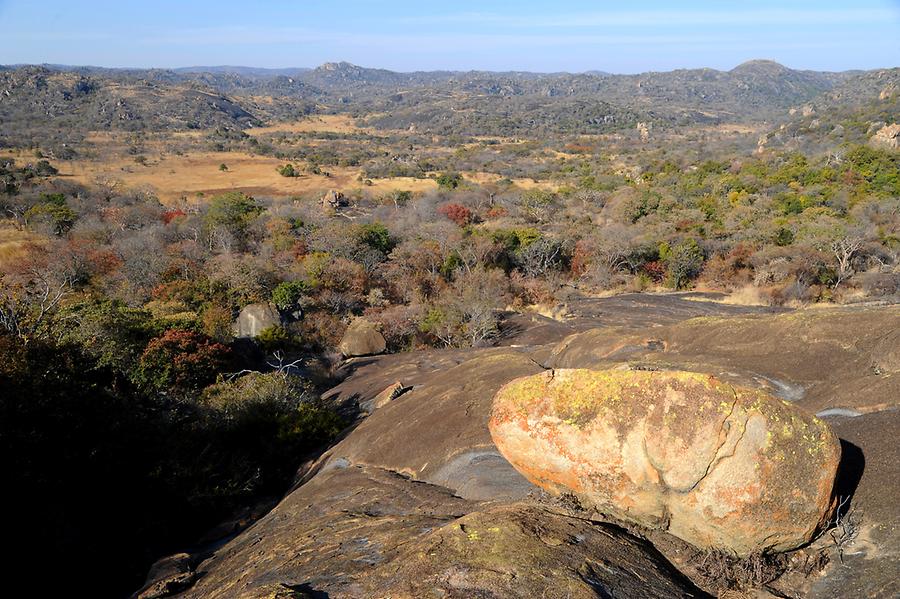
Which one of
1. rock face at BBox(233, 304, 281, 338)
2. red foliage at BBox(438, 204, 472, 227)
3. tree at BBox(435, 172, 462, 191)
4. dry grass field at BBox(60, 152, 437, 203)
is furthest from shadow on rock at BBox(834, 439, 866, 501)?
dry grass field at BBox(60, 152, 437, 203)

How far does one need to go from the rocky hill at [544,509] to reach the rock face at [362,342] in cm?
886

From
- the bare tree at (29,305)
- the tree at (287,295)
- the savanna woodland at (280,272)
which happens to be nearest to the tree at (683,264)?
the savanna woodland at (280,272)

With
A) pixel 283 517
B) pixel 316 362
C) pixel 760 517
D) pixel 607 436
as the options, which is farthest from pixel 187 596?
pixel 316 362

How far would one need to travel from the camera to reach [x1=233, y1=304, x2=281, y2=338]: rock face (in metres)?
20.7

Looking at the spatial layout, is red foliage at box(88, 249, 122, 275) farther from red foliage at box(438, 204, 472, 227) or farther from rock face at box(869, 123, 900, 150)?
rock face at box(869, 123, 900, 150)

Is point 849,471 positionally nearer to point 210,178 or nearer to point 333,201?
point 333,201

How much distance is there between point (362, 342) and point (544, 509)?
14985 mm

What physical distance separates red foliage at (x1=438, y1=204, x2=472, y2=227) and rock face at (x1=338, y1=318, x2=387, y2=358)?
1980cm

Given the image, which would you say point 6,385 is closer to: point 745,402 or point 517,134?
point 745,402

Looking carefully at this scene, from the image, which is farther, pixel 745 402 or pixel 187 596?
pixel 187 596

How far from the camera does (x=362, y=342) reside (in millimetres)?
20141

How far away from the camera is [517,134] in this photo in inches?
4126

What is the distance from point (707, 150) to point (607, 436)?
76.4 metres

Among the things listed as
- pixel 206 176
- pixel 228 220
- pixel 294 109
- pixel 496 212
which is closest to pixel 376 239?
pixel 228 220
